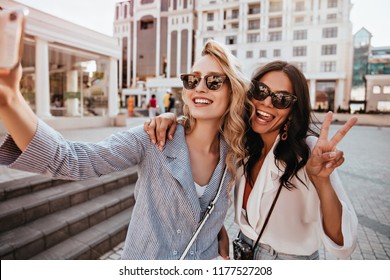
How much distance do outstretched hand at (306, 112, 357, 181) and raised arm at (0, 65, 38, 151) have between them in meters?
1.03

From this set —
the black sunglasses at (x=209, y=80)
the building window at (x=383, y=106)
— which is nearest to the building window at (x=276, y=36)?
the building window at (x=383, y=106)

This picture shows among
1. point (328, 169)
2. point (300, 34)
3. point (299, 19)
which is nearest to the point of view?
point (328, 169)

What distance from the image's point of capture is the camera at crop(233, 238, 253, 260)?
1311 mm

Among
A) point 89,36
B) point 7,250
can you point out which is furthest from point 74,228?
point 89,36

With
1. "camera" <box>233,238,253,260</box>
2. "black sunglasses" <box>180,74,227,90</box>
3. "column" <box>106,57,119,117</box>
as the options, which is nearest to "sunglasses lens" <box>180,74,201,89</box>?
"black sunglasses" <box>180,74,227,90</box>

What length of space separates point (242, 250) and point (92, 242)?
1.72m

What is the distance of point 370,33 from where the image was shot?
1.59 metres

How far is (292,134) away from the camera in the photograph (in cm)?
131

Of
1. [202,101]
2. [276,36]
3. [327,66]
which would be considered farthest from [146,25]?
[327,66]

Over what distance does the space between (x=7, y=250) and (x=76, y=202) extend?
0.90m

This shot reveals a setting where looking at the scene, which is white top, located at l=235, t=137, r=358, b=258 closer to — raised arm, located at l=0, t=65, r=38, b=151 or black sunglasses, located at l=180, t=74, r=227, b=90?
black sunglasses, located at l=180, t=74, r=227, b=90

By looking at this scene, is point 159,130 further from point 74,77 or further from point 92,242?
point 74,77

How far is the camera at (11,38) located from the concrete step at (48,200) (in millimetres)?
2127

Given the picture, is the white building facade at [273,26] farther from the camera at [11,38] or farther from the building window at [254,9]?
the camera at [11,38]
